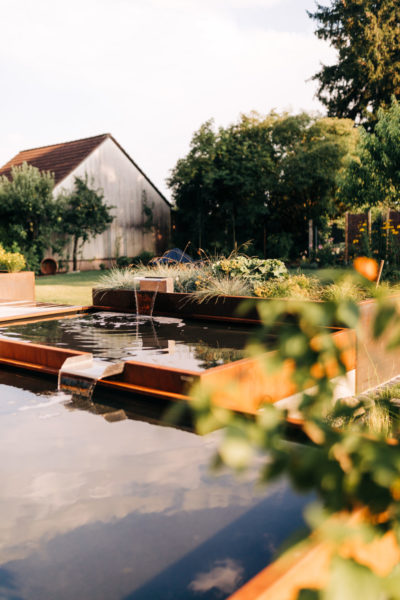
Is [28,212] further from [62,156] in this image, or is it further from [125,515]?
[125,515]

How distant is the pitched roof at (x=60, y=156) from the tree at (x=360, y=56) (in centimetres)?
1427

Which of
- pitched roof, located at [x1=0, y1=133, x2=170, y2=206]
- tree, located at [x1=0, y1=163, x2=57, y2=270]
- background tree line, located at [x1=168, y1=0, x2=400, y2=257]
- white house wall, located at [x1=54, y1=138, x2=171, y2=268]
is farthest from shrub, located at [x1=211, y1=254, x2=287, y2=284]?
pitched roof, located at [x1=0, y1=133, x2=170, y2=206]

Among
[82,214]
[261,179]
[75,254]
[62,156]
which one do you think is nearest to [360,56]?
[261,179]

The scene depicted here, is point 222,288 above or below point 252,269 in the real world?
below

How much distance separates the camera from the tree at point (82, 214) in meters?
23.9

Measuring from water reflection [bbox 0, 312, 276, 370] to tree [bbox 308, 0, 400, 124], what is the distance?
2453cm

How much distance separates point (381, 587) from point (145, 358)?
201 inches

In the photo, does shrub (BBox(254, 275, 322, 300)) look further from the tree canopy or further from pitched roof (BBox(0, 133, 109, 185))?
pitched roof (BBox(0, 133, 109, 185))

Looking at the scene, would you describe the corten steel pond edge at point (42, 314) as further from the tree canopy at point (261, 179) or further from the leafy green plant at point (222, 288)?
the tree canopy at point (261, 179)

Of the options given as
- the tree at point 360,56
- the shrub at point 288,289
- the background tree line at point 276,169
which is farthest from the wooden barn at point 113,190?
the shrub at point 288,289

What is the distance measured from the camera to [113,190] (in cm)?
2688

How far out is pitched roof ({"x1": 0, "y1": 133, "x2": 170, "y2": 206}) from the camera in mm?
25328

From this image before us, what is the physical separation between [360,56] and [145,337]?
27334 millimetres

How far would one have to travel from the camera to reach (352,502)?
2.57 feet
